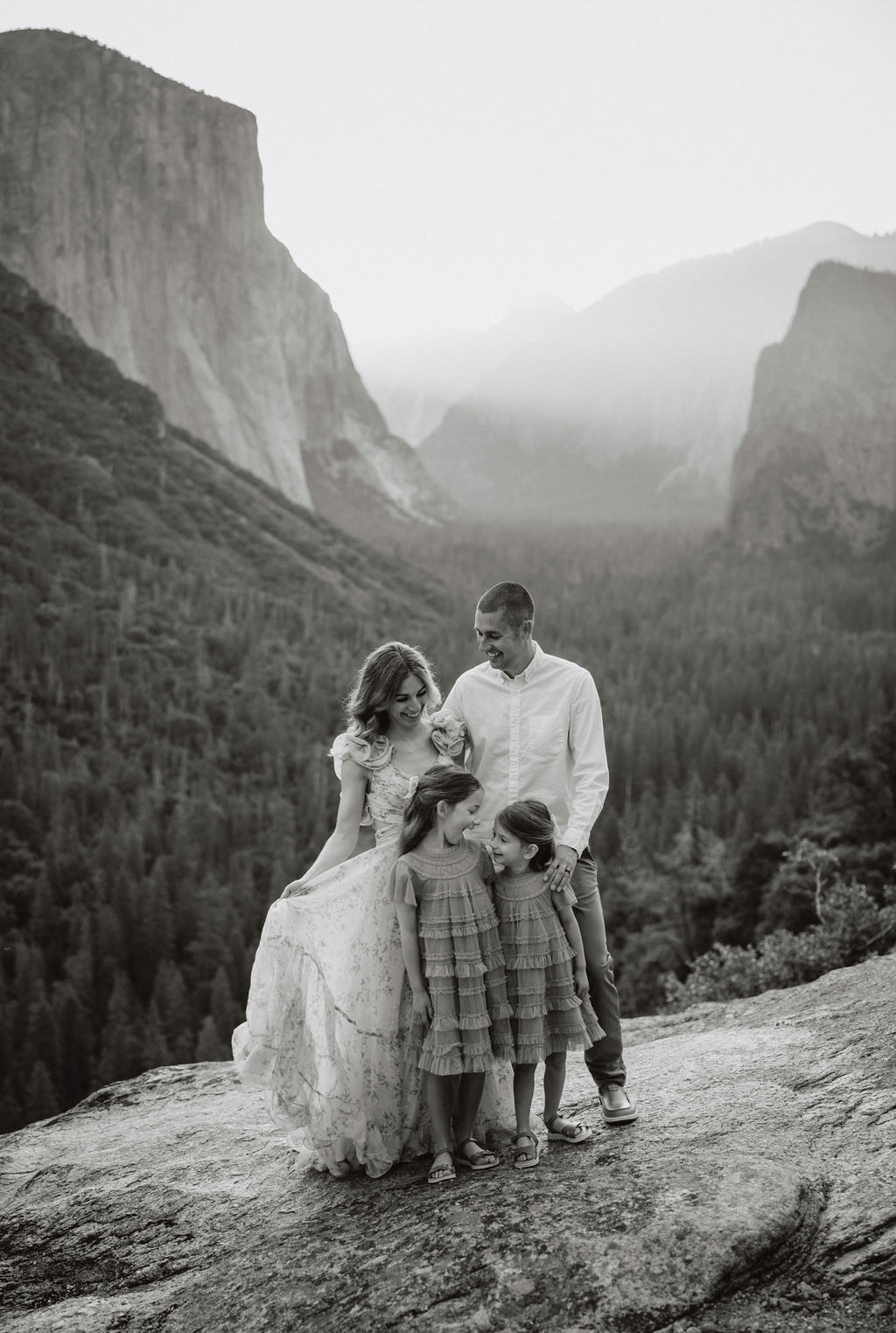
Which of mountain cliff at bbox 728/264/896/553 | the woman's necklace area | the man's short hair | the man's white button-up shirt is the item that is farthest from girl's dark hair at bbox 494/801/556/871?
mountain cliff at bbox 728/264/896/553

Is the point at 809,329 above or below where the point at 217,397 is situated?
above

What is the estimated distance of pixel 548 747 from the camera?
6277 mm

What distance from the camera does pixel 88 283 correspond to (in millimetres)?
136250

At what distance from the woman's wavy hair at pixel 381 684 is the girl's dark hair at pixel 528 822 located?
0.88 metres

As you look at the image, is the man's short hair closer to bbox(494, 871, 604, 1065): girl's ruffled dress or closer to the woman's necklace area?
the woman's necklace area

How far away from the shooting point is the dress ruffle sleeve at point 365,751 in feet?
20.4

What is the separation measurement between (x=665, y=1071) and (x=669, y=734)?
3360 inches

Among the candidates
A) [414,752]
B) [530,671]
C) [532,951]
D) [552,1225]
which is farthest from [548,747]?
[552,1225]

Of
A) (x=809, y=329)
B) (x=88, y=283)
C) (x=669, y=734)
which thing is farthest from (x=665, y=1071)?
(x=809, y=329)

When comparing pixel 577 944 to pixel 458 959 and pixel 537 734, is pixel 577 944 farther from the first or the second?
pixel 537 734

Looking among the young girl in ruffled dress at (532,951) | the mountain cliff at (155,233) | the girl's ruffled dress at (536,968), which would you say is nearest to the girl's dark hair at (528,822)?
the young girl in ruffled dress at (532,951)

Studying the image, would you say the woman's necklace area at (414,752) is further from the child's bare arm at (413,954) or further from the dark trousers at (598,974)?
the dark trousers at (598,974)

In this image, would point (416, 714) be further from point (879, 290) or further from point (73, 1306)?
point (879, 290)

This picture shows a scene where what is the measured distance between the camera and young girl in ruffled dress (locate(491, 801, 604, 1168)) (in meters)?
5.82
